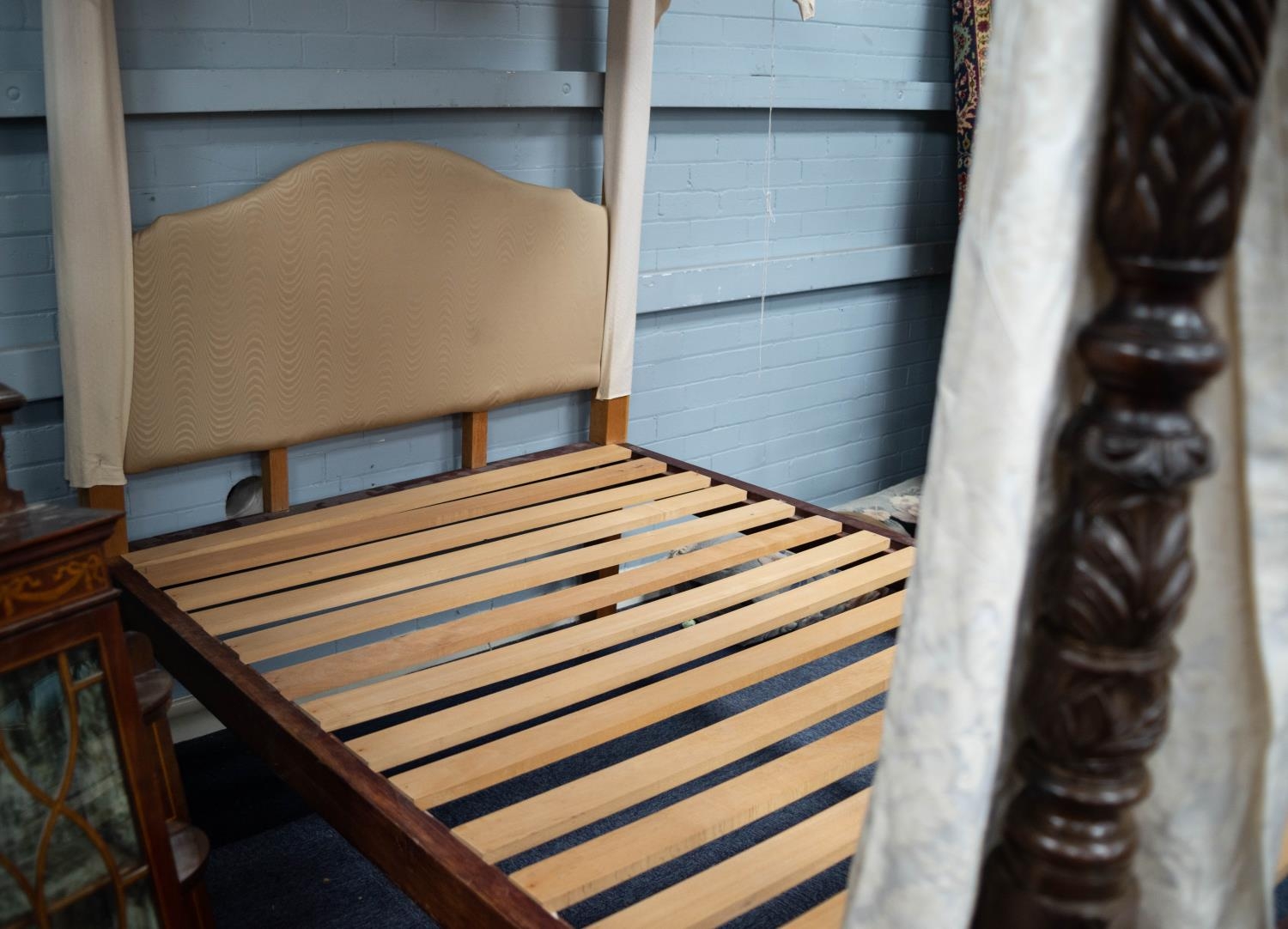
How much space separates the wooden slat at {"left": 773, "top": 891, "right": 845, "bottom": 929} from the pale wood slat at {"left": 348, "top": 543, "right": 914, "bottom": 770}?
54 centimetres

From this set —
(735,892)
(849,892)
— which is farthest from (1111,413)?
(735,892)

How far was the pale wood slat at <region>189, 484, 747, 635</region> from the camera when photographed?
6.66ft

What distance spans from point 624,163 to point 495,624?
1.23m

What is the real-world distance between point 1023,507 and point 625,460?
84.4 inches

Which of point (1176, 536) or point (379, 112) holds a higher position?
point (379, 112)

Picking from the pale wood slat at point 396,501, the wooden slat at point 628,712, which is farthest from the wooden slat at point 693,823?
the pale wood slat at point 396,501

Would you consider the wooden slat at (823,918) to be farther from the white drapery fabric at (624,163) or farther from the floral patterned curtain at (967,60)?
the floral patterned curtain at (967,60)

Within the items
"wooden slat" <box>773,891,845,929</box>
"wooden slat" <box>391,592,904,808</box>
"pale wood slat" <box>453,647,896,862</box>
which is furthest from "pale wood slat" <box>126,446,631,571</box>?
"wooden slat" <box>773,891,845,929</box>

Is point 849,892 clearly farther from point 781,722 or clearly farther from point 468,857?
point 781,722

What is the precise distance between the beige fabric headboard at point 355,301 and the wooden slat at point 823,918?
153cm

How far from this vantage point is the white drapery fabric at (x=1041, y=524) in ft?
2.55

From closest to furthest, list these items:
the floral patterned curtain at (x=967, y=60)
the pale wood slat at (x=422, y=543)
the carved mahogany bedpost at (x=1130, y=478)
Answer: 1. the carved mahogany bedpost at (x=1130, y=478)
2. the pale wood slat at (x=422, y=543)
3. the floral patterned curtain at (x=967, y=60)

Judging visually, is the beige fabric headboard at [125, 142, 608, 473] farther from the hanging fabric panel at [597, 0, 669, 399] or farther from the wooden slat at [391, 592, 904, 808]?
the wooden slat at [391, 592, 904, 808]

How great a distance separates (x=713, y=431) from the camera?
3469mm
